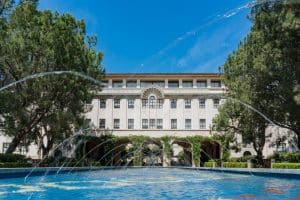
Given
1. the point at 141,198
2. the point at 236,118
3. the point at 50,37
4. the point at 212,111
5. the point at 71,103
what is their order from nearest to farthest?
the point at 141,198 < the point at 50,37 < the point at 71,103 < the point at 236,118 < the point at 212,111

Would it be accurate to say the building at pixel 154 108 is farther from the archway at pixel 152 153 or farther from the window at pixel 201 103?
the archway at pixel 152 153

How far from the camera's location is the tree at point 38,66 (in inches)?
1059

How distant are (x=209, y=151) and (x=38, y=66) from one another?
31317 mm

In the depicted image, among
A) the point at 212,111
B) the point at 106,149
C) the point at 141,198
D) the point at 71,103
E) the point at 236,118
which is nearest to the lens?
the point at 141,198

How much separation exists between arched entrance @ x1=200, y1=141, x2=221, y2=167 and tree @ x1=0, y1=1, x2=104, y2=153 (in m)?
24.9

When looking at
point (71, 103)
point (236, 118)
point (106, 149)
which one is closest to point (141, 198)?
point (71, 103)

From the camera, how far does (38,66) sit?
91.2 ft

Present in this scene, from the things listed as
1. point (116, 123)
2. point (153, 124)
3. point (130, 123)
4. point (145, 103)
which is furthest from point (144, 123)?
point (116, 123)

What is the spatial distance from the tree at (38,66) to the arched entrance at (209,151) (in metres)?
24.9

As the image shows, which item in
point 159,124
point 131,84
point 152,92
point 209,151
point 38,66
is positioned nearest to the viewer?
point 38,66

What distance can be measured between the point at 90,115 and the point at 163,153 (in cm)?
1007

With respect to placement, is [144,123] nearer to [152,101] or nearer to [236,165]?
[152,101]

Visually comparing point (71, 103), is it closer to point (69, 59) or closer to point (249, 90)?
point (69, 59)

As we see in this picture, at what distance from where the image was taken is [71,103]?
30.5 m
